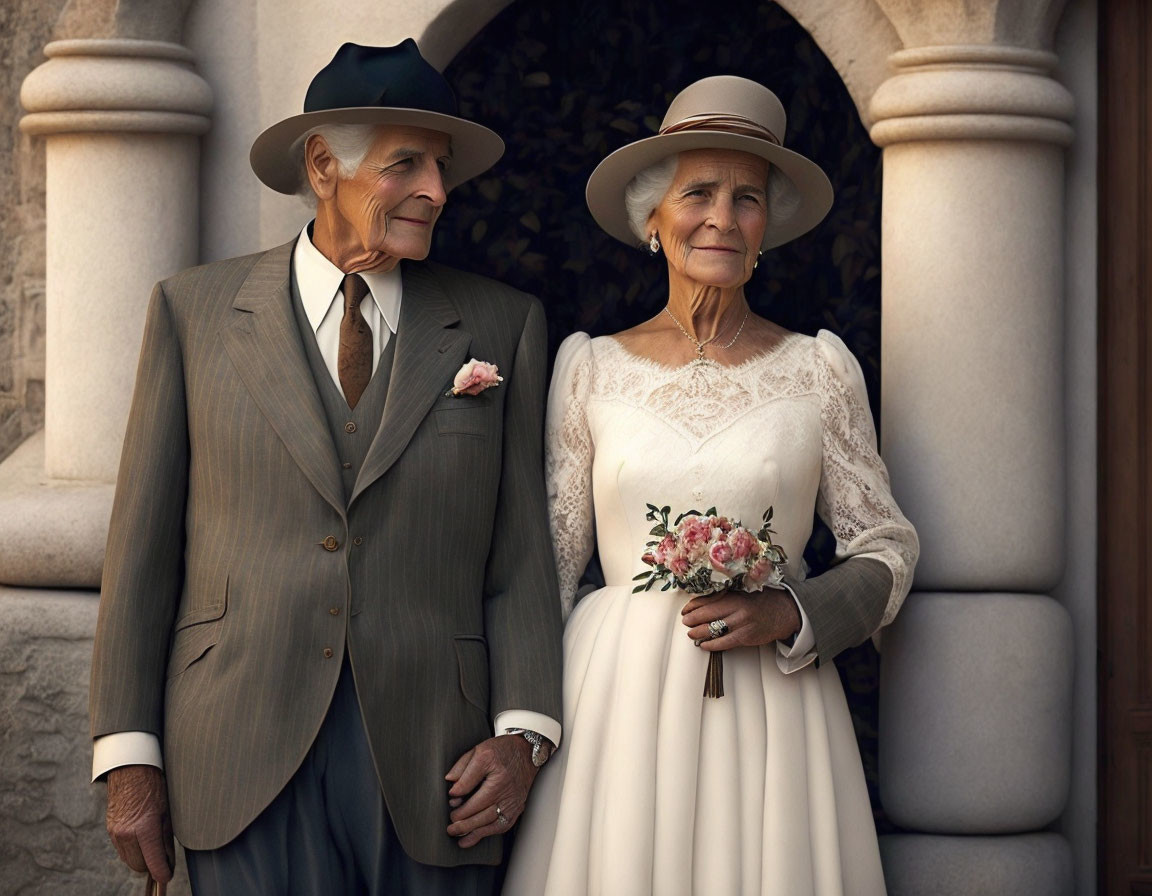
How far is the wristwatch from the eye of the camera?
3.78 meters

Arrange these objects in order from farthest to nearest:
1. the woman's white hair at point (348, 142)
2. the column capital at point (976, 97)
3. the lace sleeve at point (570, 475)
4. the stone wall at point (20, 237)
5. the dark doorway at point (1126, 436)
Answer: the stone wall at point (20, 237)
the dark doorway at point (1126, 436)
the column capital at point (976, 97)
the lace sleeve at point (570, 475)
the woman's white hair at point (348, 142)

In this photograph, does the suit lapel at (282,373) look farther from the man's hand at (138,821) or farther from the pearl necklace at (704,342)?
the pearl necklace at (704,342)

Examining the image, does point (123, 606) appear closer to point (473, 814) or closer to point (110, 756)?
point (110, 756)

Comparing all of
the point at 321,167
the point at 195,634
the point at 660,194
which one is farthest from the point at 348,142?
the point at 195,634

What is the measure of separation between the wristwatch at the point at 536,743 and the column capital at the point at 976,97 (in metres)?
1.66

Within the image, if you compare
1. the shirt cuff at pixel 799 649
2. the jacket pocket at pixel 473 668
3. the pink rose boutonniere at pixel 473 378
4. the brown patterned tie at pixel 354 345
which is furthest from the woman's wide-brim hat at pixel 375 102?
the shirt cuff at pixel 799 649

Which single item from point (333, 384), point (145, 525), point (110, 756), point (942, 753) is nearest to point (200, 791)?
point (110, 756)

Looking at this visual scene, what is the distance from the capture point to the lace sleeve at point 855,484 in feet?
13.0

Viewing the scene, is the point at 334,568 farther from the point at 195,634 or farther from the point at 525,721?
the point at 525,721

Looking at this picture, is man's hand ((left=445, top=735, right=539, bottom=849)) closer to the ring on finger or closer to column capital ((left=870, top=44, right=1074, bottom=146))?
the ring on finger

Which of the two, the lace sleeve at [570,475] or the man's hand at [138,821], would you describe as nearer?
the man's hand at [138,821]

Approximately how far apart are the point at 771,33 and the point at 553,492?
5.46 ft

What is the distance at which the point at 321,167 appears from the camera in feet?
12.7

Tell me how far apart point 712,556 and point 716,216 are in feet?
2.62
